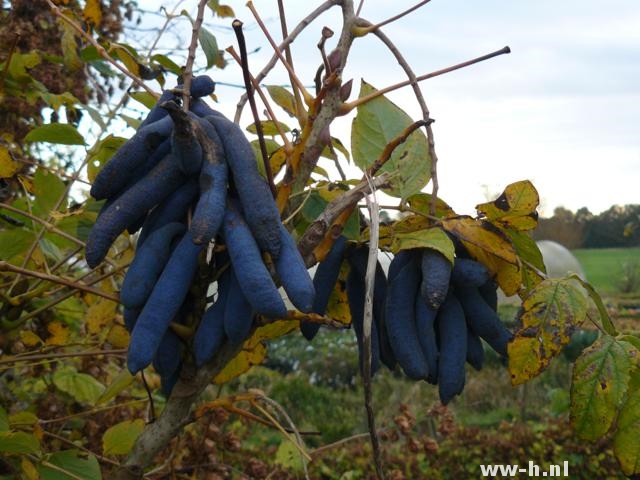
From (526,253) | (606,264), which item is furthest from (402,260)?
(606,264)

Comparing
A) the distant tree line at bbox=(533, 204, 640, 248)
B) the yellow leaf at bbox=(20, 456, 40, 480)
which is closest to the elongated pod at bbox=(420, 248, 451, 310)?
the yellow leaf at bbox=(20, 456, 40, 480)

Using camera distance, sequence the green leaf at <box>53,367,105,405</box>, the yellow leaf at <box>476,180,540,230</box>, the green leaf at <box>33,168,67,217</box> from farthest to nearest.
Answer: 1. the green leaf at <box>53,367,105,405</box>
2. the green leaf at <box>33,168,67,217</box>
3. the yellow leaf at <box>476,180,540,230</box>

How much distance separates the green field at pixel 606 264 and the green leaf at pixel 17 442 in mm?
13767

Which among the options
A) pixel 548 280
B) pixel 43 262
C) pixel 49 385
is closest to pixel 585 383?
pixel 548 280

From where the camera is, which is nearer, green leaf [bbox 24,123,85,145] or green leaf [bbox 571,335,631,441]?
green leaf [bbox 571,335,631,441]

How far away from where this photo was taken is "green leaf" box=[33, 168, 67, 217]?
118 cm

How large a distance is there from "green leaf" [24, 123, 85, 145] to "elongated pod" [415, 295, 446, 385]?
21.3 inches

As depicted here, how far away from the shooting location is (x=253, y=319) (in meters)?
0.72

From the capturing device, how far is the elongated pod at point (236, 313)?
66cm

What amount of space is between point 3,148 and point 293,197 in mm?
502

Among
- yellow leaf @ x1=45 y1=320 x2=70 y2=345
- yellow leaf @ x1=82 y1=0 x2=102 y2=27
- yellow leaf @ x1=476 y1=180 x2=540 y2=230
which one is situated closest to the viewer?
yellow leaf @ x1=476 y1=180 x2=540 y2=230

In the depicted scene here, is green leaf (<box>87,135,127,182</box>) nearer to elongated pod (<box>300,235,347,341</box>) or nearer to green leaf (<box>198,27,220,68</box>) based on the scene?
green leaf (<box>198,27,220,68</box>)

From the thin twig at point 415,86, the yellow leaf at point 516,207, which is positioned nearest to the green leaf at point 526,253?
the yellow leaf at point 516,207

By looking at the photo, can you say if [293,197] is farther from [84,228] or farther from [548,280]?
[84,228]
